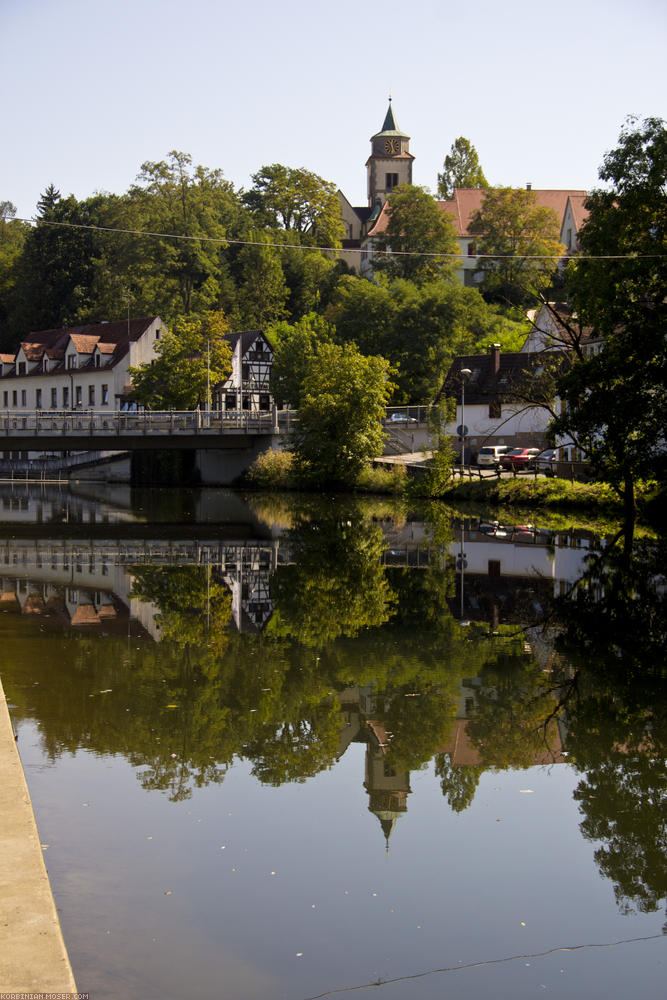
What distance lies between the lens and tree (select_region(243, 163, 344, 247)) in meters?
109

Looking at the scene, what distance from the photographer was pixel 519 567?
2434 cm

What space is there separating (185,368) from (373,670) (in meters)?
61.6

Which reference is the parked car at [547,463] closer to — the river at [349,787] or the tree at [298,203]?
the river at [349,787]

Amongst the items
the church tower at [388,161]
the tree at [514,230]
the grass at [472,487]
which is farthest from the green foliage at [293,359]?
the church tower at [388,161]

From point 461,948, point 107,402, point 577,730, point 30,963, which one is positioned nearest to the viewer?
point 30,963

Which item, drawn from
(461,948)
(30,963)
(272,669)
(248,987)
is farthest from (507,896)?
(272,669)

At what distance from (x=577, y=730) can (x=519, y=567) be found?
13883 mm

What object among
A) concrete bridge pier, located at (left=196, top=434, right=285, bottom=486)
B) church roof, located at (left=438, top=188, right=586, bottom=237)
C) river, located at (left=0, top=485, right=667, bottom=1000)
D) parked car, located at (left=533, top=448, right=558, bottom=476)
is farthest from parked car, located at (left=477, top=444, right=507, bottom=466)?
church roof, located at (left=438, top=188, right=586, bottom=237)

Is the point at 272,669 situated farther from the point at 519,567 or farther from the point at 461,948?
the point at 519,567

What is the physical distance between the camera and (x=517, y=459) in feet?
185

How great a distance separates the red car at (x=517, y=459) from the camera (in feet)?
177

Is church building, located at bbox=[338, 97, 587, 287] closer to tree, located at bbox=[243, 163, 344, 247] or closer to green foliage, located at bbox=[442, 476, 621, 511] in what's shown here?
tree, located at bbox=[243, 163, 344, 247]

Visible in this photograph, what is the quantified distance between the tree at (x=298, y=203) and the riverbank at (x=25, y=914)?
10483cm

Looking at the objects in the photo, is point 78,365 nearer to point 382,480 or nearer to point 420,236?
point 420,236
